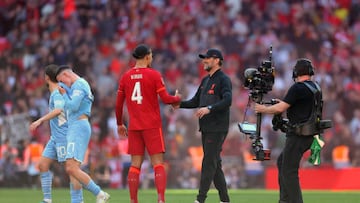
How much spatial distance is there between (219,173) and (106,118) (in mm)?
13318

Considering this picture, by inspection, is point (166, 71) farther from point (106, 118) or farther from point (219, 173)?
point (219, 173)

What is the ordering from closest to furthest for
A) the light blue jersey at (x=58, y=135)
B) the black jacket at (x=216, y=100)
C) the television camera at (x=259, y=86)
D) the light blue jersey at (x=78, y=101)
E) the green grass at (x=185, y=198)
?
the television camera at (x=259, y=86) → the light blue jersey at (x=78, y=101) → the black jacket at (x=216, y=100) → the light blue jersey at (x=58, y=135) → the green grass at (x=185, y=198)

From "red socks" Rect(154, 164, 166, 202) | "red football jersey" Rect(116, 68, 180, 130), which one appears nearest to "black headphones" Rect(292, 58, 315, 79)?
"red football jersey" Rect(116, 68, 180, 130)

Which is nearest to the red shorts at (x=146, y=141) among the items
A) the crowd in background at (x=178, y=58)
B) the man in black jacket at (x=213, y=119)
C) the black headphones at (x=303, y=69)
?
the man in black jacket at (x=213, y=119)

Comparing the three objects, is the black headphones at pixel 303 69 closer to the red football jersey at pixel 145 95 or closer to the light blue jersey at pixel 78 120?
the red football jersey at pixel 145 95

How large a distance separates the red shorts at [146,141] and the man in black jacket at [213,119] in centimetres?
71

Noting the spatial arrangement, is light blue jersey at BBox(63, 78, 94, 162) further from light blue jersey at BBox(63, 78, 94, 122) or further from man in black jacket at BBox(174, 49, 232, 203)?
man in black jacket at BBox(174, 49, 232, 203)

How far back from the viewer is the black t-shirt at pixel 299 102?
15.0 metres

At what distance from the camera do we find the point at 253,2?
34.5 meters

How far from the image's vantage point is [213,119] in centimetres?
1725

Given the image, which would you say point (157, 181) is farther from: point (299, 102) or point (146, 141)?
point (299, 102)

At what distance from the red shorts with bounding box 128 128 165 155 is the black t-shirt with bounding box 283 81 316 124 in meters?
2.24

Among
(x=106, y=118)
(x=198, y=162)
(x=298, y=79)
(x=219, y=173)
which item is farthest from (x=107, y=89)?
(x=298, y=79)

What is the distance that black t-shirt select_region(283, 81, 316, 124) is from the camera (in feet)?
49.1
